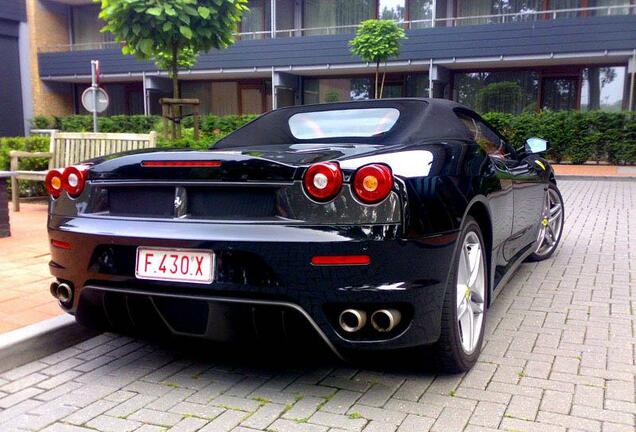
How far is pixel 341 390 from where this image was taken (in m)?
2.85

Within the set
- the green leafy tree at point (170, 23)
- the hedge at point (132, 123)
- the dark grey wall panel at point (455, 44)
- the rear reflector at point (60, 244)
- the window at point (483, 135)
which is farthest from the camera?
the hedge at point (132, 123)

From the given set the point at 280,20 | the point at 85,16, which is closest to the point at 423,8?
the point at 280,20

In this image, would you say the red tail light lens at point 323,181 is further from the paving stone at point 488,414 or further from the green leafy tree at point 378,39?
the green leafy tree at point 378,39

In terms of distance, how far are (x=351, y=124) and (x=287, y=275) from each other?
1.44m

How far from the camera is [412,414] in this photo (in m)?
2.59

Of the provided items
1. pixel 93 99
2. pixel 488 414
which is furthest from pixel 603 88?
pixel 488 414

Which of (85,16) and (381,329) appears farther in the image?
(85,16)

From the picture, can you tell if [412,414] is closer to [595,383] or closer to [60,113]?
[595,383]

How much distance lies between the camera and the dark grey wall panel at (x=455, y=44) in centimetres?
1855

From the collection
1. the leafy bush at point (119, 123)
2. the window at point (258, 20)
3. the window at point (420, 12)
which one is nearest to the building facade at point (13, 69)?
the leafy bush at point (119, 123)

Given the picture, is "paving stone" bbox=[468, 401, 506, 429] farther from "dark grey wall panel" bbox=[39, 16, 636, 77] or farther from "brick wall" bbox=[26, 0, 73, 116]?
"brick wall" bbox=[26, 0, 73, 116]

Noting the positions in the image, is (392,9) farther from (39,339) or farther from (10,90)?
(39,339)

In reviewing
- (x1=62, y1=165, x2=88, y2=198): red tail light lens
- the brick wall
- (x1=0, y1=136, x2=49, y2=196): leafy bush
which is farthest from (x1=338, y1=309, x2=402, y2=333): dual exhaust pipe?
the brick wall

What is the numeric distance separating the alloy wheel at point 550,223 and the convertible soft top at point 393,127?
1907 mm
